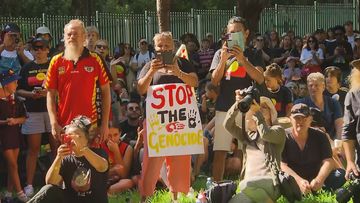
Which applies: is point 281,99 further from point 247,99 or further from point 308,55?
point 308,55

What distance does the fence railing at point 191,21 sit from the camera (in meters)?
21.7

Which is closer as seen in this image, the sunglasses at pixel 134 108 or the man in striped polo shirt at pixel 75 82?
the man in striped polo shirt at pixel 75 82

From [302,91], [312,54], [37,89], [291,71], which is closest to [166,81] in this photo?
[37,89]

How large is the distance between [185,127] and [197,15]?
55.3 feet

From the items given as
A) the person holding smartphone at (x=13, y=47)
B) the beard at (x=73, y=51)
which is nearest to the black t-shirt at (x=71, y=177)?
the beard at (x=73, y=51)

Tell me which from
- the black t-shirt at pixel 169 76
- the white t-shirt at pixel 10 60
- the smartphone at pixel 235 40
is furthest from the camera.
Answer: the white t-shirt at pixel 10 60

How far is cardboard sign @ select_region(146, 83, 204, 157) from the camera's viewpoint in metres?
8.48

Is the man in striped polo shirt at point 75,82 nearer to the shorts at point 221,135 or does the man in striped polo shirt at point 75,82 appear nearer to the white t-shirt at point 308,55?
the shorts at point 221,135

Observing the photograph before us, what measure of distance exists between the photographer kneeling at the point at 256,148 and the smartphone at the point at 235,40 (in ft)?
2.44

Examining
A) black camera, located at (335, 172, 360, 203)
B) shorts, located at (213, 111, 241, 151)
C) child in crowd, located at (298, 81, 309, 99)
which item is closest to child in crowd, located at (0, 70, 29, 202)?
shorts, located at (213, 111, 241, 151)

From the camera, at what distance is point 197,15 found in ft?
82.7

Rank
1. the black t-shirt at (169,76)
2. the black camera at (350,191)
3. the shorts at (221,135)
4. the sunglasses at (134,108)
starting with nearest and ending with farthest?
the black camera at (350,191) < the black t-shirt at (169,76) < the shorts at (221,135) < the sunglasses at (134,108)

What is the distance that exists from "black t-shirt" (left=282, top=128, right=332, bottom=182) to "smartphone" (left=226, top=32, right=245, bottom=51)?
123cm

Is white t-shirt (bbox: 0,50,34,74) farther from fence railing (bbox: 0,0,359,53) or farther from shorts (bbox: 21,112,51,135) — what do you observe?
fence railing (bbox: 0,0,359,53)
